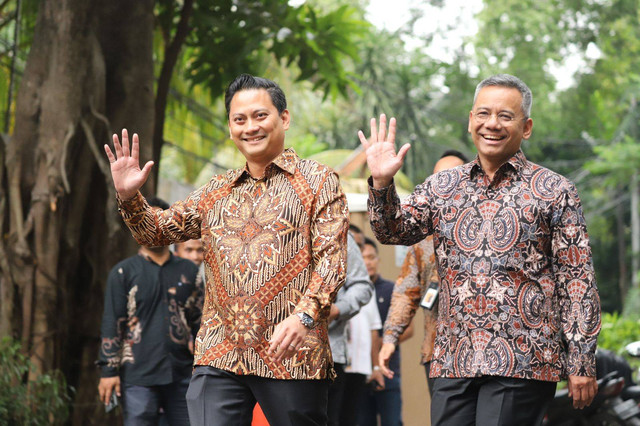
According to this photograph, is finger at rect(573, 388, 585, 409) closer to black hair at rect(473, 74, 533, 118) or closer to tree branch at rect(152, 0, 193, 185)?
black hair at rect(473, 74, 533, 118)

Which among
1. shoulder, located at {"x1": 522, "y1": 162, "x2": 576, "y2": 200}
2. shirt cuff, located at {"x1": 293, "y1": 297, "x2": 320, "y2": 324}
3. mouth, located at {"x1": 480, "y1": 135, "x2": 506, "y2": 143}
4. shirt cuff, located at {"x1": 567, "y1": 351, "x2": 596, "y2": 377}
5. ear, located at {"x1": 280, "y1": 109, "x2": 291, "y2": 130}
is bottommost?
shirt cuff, located at {"x1": 567, "y1": 351, "x2": 596, "y2": 377}

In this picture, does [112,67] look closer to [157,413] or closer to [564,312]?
[157,413]

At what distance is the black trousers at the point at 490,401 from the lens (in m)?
3.87

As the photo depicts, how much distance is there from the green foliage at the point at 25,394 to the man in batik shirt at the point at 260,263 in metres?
3.21

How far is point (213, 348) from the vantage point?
3969mm

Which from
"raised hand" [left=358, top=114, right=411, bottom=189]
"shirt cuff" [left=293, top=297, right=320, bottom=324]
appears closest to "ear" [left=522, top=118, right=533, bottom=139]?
"raised hand" [left=358, top=114, right=411, bottom=189]

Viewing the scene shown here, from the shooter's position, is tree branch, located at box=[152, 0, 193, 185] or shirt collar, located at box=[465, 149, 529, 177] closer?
shirt collar, located at box=[465, 149, 529, 177]

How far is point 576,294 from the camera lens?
13.0 feet

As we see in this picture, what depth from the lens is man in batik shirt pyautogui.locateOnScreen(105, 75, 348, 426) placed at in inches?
155

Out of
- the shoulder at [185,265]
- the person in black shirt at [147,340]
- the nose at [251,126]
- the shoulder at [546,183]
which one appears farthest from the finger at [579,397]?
the shoulder at [185,265]

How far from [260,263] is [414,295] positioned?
2.42 metres

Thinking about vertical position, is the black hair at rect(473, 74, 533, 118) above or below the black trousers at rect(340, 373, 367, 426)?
above

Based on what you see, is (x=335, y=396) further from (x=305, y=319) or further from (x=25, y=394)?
(x=305, y=319)

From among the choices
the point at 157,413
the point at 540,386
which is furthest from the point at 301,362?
the point at 157,413
